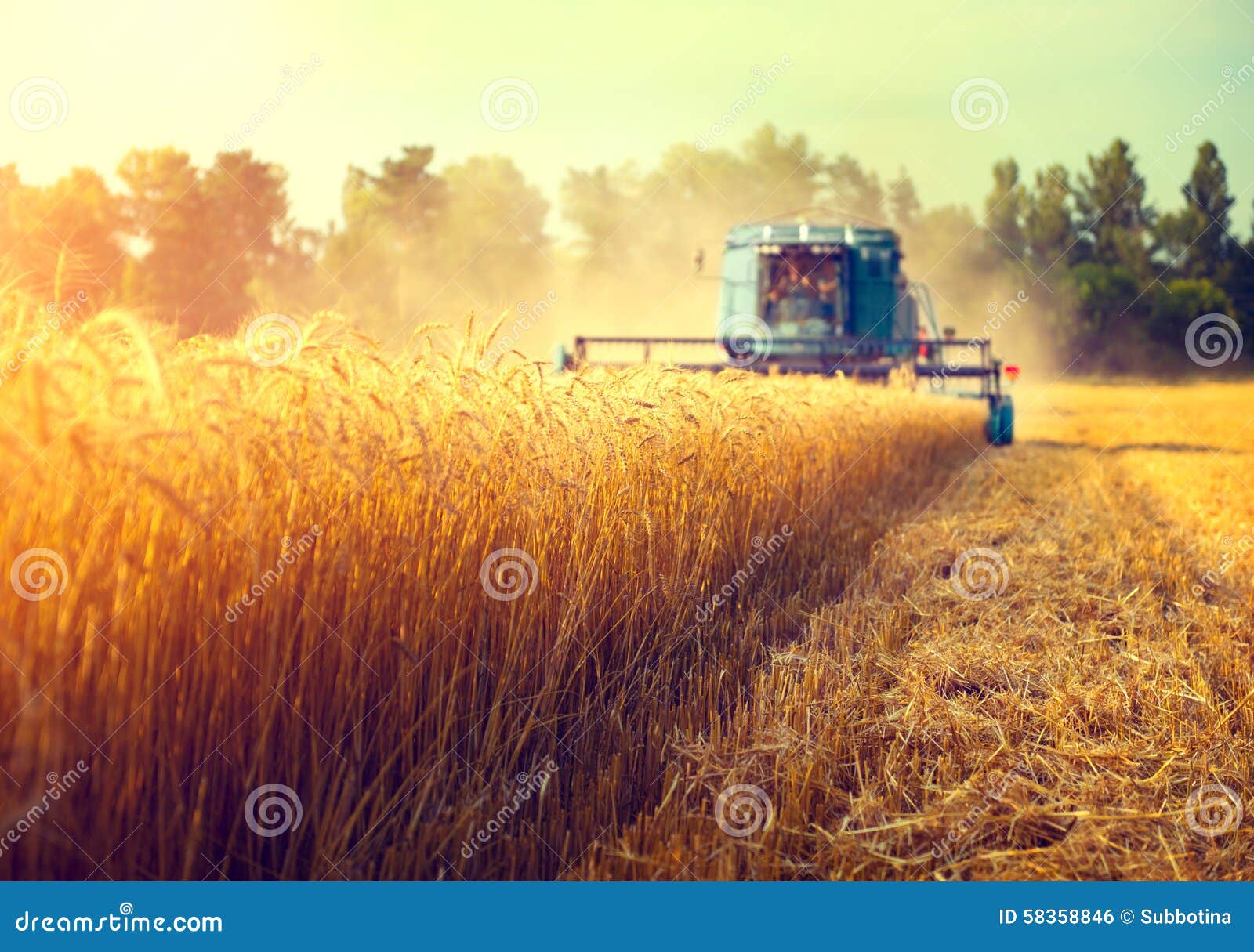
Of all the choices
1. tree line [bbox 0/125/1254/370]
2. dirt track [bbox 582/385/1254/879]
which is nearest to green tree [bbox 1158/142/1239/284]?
tree line [bbox 0/125/1254/370]

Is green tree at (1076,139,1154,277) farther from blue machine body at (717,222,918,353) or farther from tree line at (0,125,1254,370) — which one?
blue machine body at (717,222,918,353)

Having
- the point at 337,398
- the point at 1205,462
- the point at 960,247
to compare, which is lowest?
the point at 337,398

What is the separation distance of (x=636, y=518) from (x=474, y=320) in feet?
2.87

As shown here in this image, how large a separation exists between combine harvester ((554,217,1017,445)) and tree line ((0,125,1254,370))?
1023cm

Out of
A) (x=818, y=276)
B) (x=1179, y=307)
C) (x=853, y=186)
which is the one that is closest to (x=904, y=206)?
(x=853, y=186)

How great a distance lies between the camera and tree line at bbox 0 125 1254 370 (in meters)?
28.1

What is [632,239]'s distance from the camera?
48.8 meters

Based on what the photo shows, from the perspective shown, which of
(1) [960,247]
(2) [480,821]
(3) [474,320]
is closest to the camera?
(2) [480,821]

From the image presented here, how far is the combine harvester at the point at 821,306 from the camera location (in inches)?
471

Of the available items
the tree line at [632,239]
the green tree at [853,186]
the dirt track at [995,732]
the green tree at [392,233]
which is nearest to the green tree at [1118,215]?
the tree line at [632,239]

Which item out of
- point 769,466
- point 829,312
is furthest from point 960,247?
point 769,466

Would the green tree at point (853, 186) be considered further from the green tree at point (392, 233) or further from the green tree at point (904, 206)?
the green tree at point (392, 233)

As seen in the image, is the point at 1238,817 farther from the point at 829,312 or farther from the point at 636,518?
the point at 829,312

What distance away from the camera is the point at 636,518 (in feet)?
10.8
